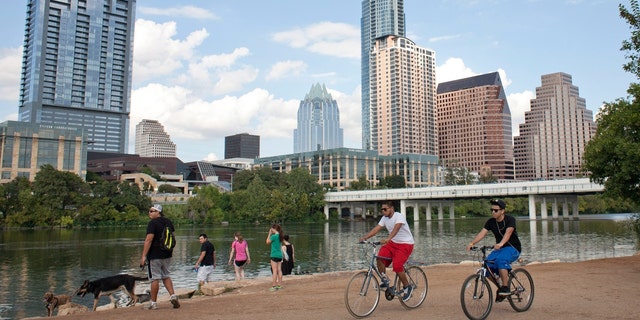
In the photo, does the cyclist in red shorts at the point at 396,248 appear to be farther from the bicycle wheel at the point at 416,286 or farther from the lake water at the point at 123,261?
the lake water at the point at 123,261

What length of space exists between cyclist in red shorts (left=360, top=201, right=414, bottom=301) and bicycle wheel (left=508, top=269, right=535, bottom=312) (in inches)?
84.4

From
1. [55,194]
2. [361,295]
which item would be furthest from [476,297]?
[55,194]

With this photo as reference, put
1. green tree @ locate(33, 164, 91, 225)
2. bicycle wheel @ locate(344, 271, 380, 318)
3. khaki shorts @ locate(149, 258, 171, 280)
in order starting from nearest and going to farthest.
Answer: bicycle wheel @ locate(344, 271, 380, 318) → khaki shorts @ locate(149, 258, 171, 280) → green tree @ locate(33, 164, 91, 225)

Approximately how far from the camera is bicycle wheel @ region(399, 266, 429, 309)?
1123cm

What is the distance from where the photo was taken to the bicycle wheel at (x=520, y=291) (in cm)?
1070

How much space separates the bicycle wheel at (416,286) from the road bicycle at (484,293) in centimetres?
157

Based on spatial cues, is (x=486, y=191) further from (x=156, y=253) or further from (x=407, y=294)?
(x=156, y=253)

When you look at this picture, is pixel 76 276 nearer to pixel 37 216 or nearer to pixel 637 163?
pixel 637 163

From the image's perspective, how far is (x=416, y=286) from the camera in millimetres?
11273

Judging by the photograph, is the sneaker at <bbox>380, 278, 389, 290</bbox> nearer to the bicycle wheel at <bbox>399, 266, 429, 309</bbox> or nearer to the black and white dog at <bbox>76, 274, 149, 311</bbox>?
the bicycle wheel at <bbox>399, 266, 429, 309</bbox>

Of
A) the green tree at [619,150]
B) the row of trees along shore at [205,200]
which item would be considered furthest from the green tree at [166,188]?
the green tree at [619,150]

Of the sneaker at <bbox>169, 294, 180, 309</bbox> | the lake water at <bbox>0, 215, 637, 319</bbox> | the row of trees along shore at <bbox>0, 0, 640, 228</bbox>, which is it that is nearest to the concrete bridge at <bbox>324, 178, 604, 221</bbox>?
the row of trees along shore at <bbox>0, 0, 640, 228</bbox>

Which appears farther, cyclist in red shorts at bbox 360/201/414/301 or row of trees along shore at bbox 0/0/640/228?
row of trees along shore at bbox 0/0/640/228

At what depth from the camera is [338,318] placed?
10430mm
